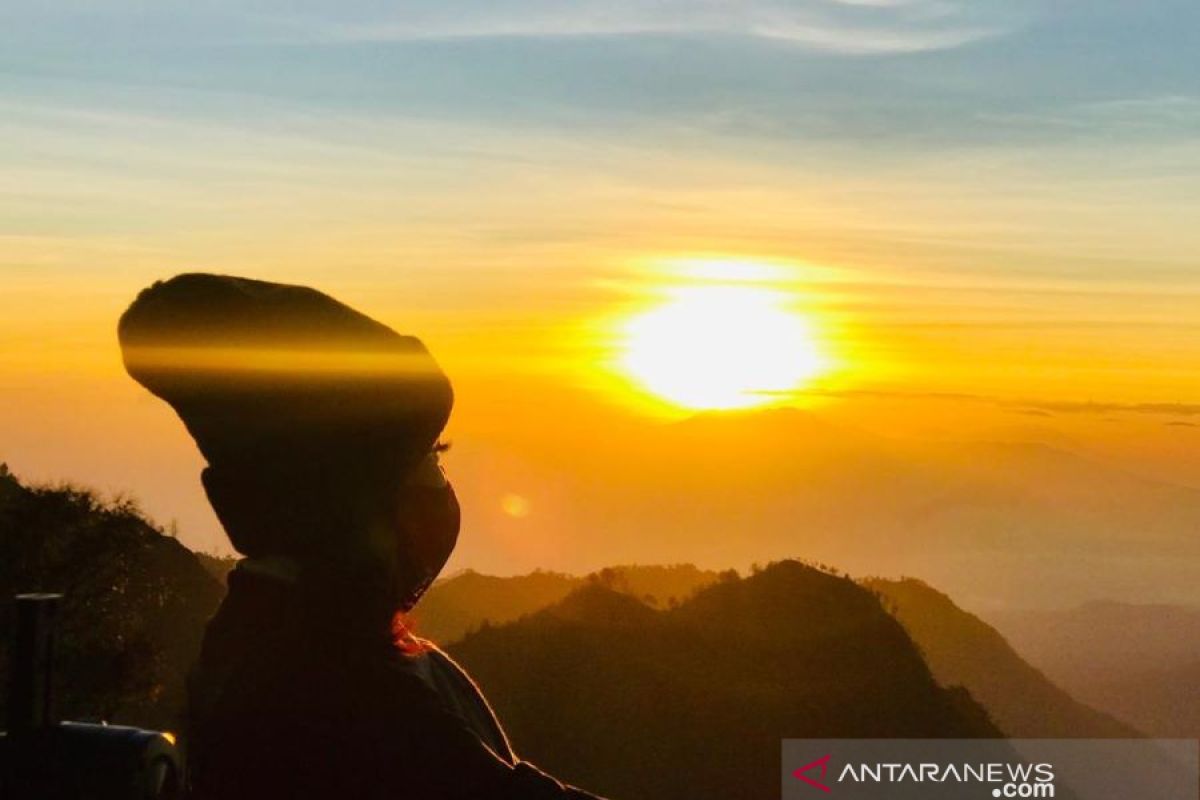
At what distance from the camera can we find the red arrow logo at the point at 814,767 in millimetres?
43591

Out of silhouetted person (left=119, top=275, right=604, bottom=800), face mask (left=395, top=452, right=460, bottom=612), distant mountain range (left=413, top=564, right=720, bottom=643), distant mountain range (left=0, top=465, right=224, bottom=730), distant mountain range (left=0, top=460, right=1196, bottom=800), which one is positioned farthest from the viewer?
distant mountain range (left=413, top=564, right=720, bottom=643)

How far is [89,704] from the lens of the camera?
34719mm

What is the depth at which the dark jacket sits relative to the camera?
8.10m

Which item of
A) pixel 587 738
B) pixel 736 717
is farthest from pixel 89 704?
pixel 736 717

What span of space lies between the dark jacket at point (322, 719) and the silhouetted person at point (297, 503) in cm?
Result: 1

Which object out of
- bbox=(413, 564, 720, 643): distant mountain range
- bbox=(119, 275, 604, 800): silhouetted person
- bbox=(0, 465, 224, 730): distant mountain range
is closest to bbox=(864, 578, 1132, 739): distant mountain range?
bbox=(413, 564, 720, 643): distant mountain range

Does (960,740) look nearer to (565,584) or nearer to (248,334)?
(565,584)

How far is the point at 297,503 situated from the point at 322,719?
3.71ft

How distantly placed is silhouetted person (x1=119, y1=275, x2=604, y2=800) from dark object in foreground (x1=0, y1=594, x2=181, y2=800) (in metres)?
0.27

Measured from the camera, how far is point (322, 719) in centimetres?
831

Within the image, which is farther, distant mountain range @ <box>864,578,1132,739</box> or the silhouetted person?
distant mountain range @ <box>864,578,1132,739</box>

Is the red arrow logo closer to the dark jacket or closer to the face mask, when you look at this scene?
the face mask

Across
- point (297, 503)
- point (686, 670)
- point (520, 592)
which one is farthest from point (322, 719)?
point (520, 592)

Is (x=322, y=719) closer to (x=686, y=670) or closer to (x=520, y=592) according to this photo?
(x=686, y=670)
